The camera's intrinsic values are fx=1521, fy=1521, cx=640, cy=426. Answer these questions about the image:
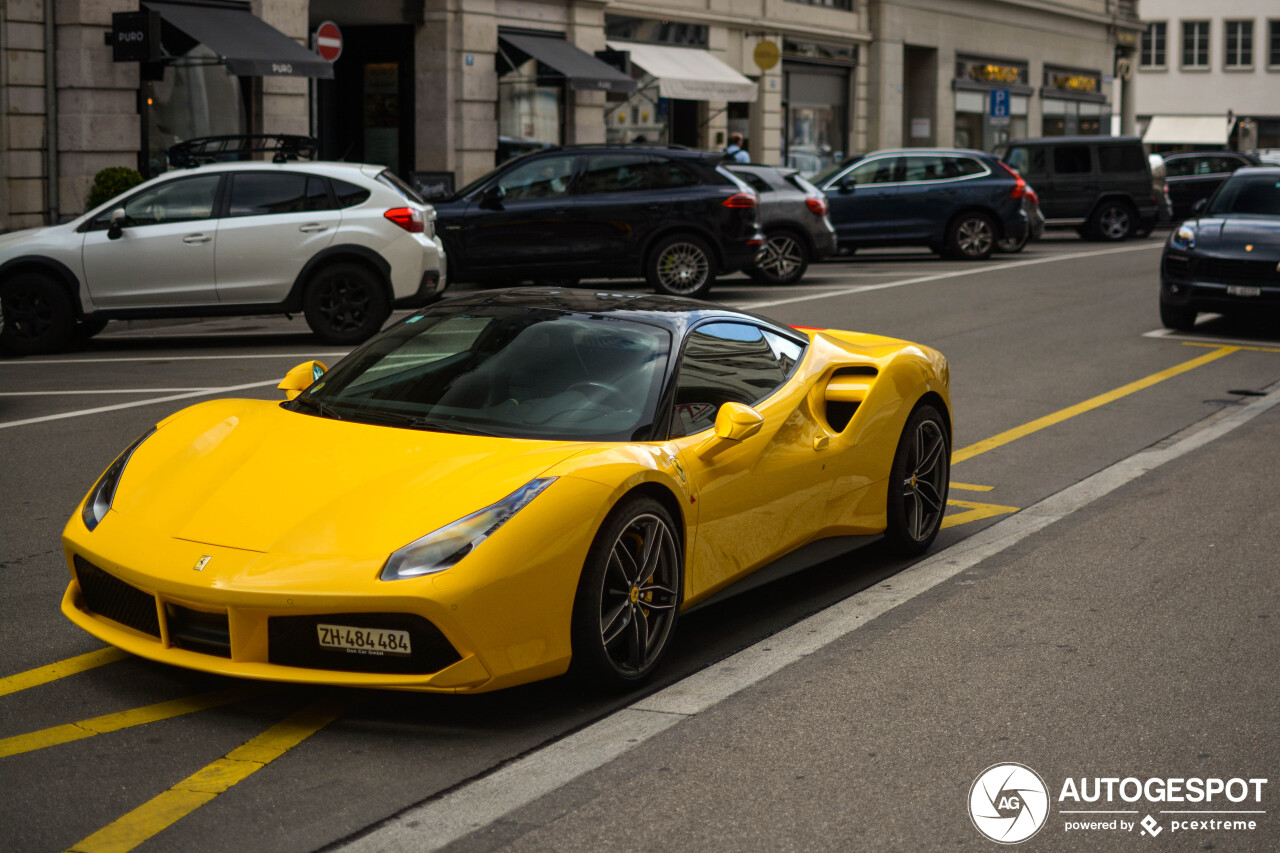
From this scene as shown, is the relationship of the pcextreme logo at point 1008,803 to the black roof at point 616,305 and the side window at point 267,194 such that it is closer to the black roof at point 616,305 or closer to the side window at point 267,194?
the black roof at point 616,305

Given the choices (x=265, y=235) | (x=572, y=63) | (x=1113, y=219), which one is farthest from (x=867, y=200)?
(x=265, y=235)

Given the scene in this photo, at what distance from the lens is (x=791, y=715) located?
443cm

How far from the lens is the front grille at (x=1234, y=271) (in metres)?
14.0

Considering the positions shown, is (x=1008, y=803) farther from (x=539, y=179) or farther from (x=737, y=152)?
(x=737, y=152)

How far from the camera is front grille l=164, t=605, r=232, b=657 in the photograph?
4.14 m

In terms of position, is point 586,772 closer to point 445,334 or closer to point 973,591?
point 445,334

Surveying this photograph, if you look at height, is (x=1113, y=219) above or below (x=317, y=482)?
above

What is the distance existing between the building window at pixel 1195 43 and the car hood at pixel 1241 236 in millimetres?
69347

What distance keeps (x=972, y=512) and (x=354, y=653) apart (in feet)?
13.1

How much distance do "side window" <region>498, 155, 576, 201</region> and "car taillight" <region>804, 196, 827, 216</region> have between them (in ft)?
11.8

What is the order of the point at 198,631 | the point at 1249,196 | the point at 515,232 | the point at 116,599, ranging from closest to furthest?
the point at 198,631
the point at 116,599
the point at 1249,196
the point at 515,232

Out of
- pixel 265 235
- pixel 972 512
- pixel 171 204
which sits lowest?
pixel 972 512

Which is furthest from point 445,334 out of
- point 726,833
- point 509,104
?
point 509,104

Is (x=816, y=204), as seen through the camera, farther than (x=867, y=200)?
No
